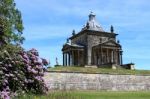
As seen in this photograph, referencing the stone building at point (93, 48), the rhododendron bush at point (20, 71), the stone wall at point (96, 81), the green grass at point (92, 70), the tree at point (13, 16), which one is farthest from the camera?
the stone building at point (93, 48)

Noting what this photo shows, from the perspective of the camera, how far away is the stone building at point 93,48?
6034 cm

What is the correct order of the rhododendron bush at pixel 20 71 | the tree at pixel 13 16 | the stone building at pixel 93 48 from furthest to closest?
the stone building at pixel 93 48, the tree at pixel 13 16, the rhododendron bush at pixel 20 71

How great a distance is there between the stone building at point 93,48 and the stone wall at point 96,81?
57.3ft

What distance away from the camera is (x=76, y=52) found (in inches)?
2397

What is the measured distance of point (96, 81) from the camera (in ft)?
132

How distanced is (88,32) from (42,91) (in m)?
44.3

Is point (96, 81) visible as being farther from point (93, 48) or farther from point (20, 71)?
point (20, 71)

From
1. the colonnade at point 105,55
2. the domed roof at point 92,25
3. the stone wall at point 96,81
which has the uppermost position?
the domed roof at point 92,25

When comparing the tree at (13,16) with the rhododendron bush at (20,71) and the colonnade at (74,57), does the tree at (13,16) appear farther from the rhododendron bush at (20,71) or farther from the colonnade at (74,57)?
the colonnade at (74,57)

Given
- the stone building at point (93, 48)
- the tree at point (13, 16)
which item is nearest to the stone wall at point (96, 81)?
the tree at point (13, 16)

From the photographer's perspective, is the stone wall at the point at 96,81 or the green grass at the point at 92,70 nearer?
the stone wall at the point at 96,81

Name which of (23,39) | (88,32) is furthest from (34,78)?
(88,32)

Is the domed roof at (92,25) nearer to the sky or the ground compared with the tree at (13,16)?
nearer to the sky

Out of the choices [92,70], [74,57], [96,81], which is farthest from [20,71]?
[74,57]
